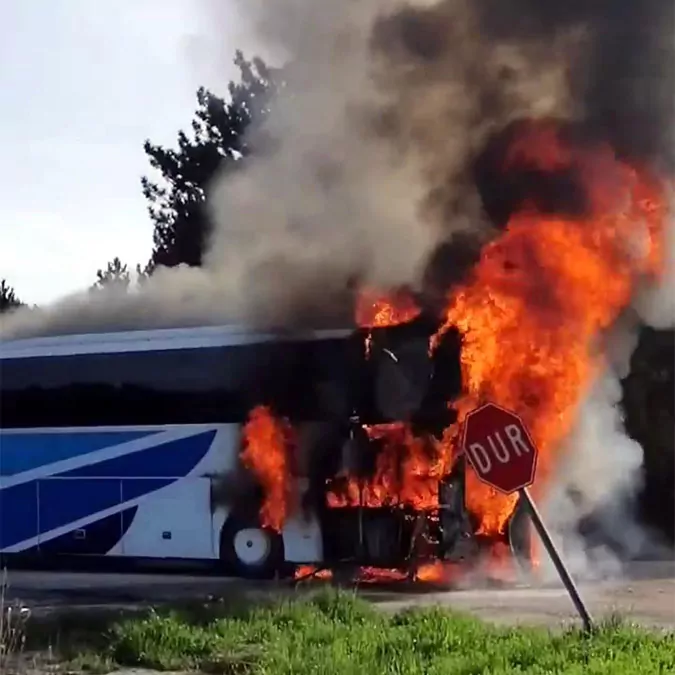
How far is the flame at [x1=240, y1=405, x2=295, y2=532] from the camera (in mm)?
15250

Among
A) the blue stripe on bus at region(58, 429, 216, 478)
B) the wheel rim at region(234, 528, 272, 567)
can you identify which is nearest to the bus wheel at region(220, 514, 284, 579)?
the wheel rim at region(234, 528, 272, 567)

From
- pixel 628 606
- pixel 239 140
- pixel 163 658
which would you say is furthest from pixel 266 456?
pixel 239 140

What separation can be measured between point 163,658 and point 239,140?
22086 mm

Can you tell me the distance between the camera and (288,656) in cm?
932

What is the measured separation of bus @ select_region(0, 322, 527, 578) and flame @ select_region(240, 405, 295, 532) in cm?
12

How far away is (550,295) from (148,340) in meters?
5.35

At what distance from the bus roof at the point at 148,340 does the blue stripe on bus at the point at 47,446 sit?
1129 mm

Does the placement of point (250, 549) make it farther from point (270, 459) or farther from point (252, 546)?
point (270, 459)

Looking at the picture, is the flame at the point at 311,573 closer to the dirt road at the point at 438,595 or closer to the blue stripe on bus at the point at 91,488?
the dirt road at the point at 438,595

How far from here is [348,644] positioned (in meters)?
9.82

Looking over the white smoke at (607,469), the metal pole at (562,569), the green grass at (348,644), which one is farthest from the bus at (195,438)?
the metal pole at (562,569)

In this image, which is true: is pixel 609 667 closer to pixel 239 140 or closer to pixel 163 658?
pixel 163 658

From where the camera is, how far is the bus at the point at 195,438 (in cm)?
1470

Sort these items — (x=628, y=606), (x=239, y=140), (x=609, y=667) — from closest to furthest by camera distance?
(x=609, y=667)
(x=628, y=606)
(x=239, y=140)
